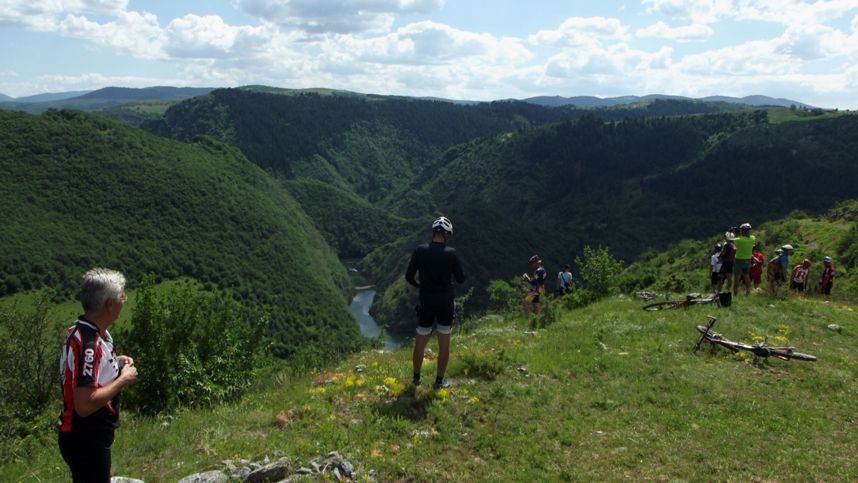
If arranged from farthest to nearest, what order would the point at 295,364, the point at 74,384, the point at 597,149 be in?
the point at 597,149, the point at 295,364, the point at 74,384

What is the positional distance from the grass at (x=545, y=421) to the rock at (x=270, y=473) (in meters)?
0.37

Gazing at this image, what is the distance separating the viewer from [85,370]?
405cm

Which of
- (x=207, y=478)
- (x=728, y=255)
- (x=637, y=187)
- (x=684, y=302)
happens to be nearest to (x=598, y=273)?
(x=684, y=302)

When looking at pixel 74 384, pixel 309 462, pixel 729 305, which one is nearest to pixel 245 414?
pixel 309 462

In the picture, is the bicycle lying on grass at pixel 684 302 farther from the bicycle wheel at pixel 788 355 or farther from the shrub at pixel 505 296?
the shrub at pixel 505 296

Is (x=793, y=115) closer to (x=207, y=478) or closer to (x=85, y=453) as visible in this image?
(x=207, y=478)

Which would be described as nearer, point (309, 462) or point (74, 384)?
point (74, 384)

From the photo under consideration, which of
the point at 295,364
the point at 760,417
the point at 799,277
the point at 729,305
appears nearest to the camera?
the point at 760,417

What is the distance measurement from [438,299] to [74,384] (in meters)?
4.85

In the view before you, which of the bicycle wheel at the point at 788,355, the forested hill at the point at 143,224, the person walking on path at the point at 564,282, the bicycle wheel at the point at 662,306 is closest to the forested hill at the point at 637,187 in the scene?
the forested hill at the point at 143,224

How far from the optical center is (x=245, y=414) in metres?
7.93

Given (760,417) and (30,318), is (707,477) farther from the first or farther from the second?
(30,318)

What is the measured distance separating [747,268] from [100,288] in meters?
16.2

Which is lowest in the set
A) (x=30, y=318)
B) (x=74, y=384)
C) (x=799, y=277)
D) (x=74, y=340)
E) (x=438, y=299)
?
(x=30, y=318)
